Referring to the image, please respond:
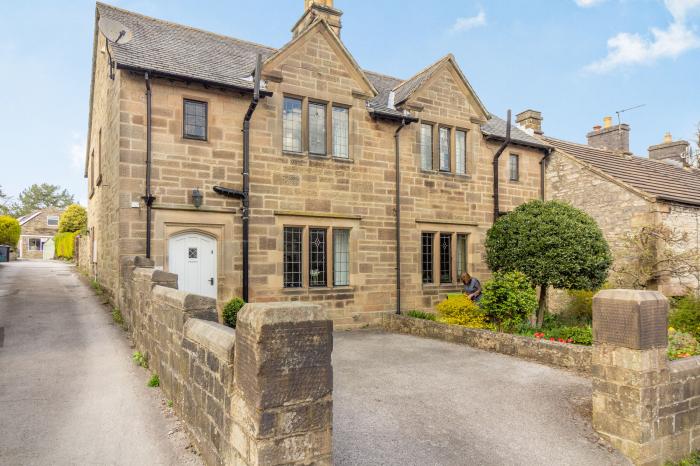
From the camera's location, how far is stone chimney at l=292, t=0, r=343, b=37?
46.0ft

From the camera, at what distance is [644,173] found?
17625 millimetres

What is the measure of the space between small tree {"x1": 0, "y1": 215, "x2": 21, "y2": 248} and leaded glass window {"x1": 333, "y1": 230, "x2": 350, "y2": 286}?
1245 inches

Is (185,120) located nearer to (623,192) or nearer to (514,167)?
(514,167)

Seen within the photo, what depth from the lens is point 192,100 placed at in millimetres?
11039

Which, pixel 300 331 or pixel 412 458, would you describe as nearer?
pixel 300 331

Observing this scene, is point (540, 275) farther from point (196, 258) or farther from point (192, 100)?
point (192, 100)

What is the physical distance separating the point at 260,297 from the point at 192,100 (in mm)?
5268

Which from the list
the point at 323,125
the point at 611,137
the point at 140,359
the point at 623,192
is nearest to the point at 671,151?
the point at 611,137

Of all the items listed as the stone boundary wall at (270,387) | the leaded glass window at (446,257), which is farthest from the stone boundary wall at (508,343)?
the stone boundary wall at (270,387)

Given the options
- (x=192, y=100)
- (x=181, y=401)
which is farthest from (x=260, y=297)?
(x=181, y=401)

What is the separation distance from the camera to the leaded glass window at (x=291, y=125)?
485 inches

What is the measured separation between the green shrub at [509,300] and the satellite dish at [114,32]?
35.5 ft

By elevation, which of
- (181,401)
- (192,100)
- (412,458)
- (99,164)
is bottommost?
(412,458)

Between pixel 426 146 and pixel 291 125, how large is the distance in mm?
4769
